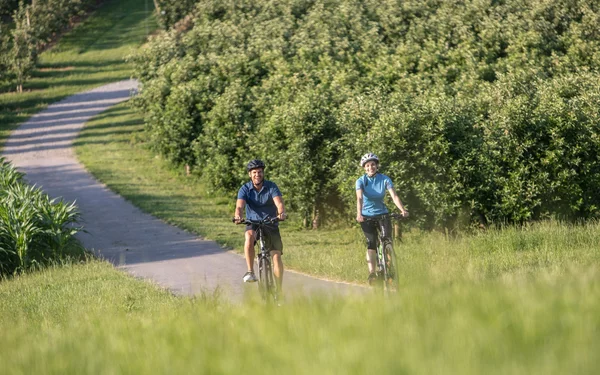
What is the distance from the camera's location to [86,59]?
214 ft

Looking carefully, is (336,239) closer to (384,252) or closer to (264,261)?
(384,252)

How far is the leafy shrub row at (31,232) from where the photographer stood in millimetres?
18031

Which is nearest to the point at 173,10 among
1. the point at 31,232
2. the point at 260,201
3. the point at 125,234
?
the point at 125,234

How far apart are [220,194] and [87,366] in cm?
2455

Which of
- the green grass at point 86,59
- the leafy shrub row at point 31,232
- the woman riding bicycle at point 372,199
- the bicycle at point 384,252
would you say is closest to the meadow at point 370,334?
the bicycle at point 384,252

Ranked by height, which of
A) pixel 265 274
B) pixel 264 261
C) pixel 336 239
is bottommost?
pixel 336 239

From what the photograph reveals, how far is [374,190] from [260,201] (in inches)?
61.4

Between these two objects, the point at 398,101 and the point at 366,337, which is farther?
the point at 398,101

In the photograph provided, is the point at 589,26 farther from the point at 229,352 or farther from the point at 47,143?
the point at 229,352

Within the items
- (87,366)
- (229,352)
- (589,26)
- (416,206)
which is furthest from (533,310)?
(589,26)

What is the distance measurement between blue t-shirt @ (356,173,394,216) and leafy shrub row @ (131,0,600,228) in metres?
6.98

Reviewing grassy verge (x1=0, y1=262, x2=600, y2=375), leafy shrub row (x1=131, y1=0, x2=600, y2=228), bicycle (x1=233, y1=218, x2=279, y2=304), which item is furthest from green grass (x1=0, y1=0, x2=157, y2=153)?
grassy verge (x1=0, y1=262, x2=600, y2=375)

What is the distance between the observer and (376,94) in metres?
22.6

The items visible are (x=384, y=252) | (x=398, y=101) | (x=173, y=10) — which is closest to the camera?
(x=384, y=252)
